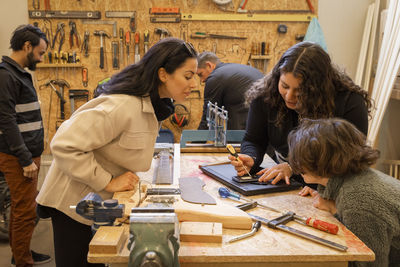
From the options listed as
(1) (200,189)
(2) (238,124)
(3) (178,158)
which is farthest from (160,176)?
(2) (238,124)

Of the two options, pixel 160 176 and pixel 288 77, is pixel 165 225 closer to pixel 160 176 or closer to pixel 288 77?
pixel 160 176

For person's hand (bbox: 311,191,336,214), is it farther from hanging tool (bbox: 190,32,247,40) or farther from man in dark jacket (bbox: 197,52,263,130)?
hanging tool (bbox: 190,32,247,40)

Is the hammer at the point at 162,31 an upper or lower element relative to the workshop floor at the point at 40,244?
upper

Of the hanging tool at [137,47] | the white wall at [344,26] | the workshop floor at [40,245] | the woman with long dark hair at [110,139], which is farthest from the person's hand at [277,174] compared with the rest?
the white wall at [344,26]

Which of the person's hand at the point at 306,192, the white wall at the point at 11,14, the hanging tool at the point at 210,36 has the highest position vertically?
the white wall at the point at 11,14

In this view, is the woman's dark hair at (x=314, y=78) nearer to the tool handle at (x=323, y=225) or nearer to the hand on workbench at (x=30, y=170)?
the tool handle at (x=323, y=225)

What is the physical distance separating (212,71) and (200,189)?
2150mm

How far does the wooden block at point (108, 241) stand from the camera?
1098 mm

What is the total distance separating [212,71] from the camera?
357 cm

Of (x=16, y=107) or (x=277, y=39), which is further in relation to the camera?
(x=277, y=39)

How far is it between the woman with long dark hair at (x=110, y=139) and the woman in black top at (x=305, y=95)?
1.56 ft

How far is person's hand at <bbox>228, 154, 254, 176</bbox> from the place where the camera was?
1.81 m

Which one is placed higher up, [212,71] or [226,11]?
[226,11]

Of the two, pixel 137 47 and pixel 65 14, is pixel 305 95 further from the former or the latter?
pixel 65 14
